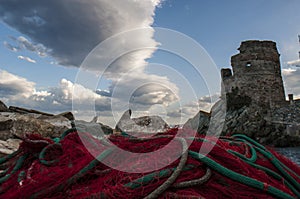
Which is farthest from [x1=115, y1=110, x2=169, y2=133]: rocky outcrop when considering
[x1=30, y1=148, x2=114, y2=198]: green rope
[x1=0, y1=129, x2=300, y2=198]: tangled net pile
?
[x1=30, y1=148, x2=114, y2=198]: green rope

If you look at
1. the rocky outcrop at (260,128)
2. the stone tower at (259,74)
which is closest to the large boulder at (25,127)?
the rocky outcrop at (260,128)

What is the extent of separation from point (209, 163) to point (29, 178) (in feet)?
4.90

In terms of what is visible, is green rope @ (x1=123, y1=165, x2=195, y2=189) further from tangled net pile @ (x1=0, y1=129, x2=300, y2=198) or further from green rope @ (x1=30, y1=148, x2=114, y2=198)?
green rope @ (x1=30, y1=148, x2=114, y2=198)

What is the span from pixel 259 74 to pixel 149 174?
2134 cm

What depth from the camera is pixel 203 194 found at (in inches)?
62.9

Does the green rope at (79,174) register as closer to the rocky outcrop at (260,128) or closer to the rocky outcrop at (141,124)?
the rocky outcrop at (141,124)

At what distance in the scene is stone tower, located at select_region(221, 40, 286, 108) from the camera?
66.1 ft

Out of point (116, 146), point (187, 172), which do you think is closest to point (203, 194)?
point (187, 172)

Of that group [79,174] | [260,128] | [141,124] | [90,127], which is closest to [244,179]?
[79,174]

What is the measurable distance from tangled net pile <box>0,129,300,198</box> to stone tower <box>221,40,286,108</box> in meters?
19.3

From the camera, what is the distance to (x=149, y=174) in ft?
5.38

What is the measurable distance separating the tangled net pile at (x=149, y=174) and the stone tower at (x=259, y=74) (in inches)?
759

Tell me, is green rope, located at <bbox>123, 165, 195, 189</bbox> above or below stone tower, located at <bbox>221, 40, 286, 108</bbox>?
below

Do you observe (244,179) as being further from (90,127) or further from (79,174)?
(90,127)
